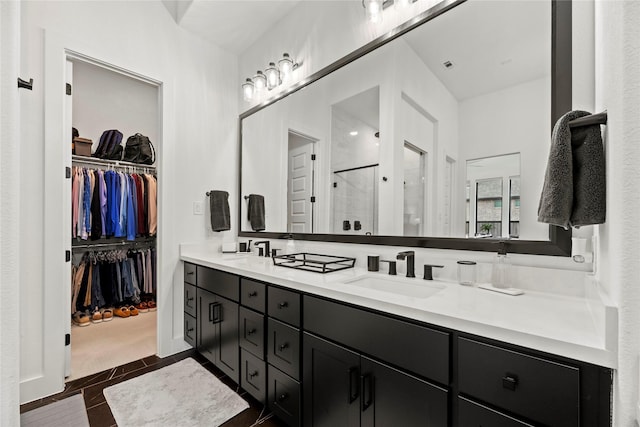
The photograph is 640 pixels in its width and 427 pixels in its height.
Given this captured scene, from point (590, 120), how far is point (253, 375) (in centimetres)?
190

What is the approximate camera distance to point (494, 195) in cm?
134

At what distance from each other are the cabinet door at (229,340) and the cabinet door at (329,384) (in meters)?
0.65

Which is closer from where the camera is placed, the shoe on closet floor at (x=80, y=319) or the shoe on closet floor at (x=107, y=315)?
the shoe on closet floor at (x=80, y=319)

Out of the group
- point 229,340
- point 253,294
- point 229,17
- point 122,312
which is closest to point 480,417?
point 253,294

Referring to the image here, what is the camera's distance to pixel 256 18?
2490 millimetres

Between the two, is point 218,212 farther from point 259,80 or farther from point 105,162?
point 105,162

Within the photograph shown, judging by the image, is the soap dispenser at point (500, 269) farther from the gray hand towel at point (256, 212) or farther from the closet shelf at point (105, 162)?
the closet shelf at point (105, 162)

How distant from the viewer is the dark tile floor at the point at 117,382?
5.32 ft

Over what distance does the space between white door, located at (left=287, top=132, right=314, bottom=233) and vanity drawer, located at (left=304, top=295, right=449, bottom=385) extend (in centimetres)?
96

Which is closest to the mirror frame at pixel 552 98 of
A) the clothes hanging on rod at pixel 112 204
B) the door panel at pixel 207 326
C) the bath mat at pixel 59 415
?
the door panel at pixel 207 326

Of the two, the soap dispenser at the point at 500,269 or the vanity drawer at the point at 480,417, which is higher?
the soap dispenser at the point at 500,269

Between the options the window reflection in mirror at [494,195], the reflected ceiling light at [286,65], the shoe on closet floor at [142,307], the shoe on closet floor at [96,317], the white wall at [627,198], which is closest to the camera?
the white wall at [627,198]

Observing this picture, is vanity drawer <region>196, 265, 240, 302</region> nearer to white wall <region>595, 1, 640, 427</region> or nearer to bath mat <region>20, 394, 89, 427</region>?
bath mat <region>20, 394, 89, 427</region>

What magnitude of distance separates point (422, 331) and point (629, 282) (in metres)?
0.55
